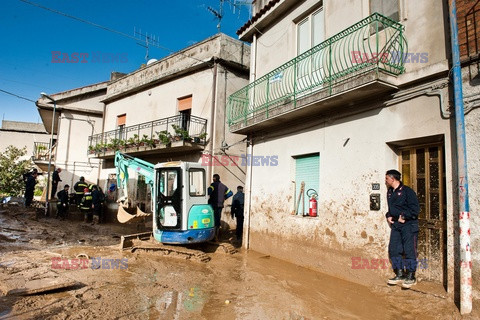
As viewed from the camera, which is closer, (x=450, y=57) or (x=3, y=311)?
(x=3, y=311)

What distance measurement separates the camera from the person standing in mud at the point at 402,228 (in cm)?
507

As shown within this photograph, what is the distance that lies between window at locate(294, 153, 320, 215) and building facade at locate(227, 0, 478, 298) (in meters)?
0.03

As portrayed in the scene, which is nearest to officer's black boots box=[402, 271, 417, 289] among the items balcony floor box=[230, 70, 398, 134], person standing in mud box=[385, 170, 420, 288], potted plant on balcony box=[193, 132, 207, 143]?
person standing in mud box=[385, 170, 420, 288]

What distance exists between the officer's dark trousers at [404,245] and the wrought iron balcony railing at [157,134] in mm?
8210

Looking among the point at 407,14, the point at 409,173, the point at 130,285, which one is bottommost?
the point at 130,285

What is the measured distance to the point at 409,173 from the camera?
5.73 m

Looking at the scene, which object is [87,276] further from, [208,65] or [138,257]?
[208,65]

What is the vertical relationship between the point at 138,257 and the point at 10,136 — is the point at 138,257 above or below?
below

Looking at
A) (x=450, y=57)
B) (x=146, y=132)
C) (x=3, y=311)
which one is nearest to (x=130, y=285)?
(x=3, y=311)

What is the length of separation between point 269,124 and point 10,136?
129 feet

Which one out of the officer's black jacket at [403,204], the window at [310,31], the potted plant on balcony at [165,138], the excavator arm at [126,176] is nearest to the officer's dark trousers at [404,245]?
the officer's black jacket at [403,204]

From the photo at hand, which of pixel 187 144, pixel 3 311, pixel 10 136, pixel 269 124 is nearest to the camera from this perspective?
pixel 3 311

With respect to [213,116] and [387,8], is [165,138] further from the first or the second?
[387,8]

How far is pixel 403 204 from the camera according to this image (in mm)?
5129
